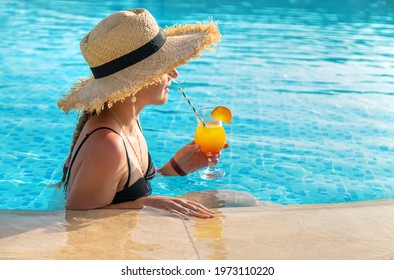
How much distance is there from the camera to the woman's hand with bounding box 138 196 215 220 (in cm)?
373

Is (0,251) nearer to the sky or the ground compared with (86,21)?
nearer to the sky

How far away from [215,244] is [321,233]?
548 millimetres

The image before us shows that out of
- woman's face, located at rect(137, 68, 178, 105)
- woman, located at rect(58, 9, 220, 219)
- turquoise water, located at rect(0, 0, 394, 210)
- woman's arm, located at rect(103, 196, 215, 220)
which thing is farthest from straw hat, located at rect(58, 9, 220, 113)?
turquoise water, located at rect(0, 0, 394, 210)

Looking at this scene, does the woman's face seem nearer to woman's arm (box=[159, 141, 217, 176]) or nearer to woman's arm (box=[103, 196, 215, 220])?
woman's arm (box=[103, 196, 215, 220])

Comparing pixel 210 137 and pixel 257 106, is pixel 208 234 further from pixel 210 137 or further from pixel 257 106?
pixel 257 106

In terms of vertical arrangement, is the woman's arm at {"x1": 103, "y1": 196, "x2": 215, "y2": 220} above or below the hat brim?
below

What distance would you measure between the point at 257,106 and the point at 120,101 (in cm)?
Answer: 344

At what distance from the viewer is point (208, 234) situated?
3.45 metres

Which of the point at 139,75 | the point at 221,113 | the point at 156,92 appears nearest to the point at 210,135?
the point at 221,113

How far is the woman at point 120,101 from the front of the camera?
3.54 meters

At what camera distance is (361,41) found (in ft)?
34.8
